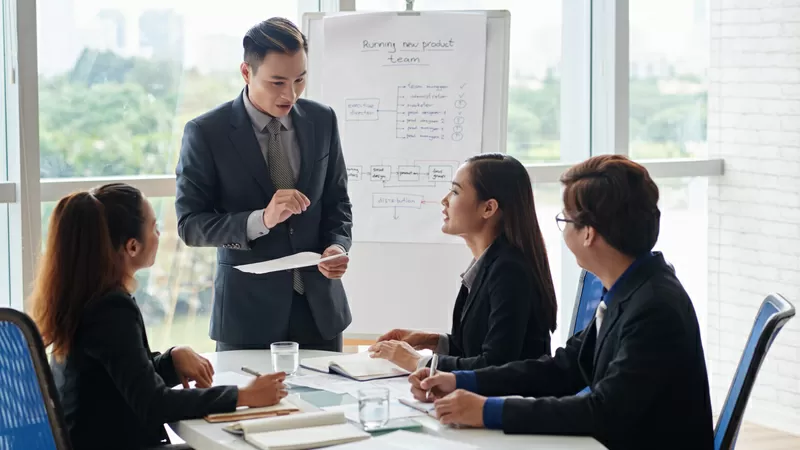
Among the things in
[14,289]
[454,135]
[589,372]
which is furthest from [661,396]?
[14,289]

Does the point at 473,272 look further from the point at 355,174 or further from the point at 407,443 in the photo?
the point at 355,174

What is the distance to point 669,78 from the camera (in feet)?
15.6

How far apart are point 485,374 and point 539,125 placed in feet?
8.40

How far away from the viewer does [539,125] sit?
4.54m

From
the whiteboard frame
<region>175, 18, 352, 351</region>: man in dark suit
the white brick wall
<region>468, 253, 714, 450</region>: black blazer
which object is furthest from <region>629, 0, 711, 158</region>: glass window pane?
<region>468, 253, 714, 450</region>: black blazer

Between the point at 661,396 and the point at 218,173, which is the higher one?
the point at 218,173

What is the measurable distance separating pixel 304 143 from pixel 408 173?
33.2 inches

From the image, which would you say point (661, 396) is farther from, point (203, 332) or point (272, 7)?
point (272, 7)

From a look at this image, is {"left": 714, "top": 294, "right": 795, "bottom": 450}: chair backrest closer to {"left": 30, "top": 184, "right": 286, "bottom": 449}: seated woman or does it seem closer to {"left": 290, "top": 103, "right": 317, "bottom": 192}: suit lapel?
{"left": 30, "top": 184, "right": 286, "bottom": 449}: seated woman

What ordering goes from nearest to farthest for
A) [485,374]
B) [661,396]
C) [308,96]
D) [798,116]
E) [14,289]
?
[661,396] < [485,374] < [14,289] < [308,96] < [798,116]

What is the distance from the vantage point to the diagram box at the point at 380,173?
12.2 ft

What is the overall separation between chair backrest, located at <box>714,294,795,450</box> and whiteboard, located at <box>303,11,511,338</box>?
5.75 ft

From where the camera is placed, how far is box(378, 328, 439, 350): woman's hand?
2524 millimetres

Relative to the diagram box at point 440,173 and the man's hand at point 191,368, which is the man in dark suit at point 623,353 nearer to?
the man's hand at point 191,368
